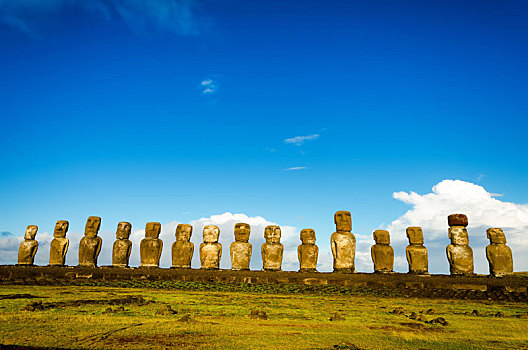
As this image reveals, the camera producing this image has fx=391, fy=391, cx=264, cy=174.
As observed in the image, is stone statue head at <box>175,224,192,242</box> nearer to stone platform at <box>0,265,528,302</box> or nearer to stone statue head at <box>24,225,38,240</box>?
stone platform at <box>0,265,528,302</box>

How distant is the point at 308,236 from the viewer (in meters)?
15.9

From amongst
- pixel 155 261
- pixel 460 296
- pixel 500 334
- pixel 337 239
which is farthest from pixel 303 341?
pixel 155 261

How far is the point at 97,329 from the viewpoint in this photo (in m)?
3.34

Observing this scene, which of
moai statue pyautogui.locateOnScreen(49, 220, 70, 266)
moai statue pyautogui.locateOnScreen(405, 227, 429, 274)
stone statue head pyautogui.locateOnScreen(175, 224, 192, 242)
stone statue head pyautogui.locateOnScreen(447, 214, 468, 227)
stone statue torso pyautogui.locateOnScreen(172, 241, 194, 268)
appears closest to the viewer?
moai statue pyautogui.locateOnScreen(405, 227, 429, 274)

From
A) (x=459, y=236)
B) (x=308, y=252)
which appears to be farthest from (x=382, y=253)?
(x=459, y=236)

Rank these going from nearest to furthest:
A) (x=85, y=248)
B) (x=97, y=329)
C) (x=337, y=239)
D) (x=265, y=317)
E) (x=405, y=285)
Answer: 1. (x=97, y=329)
2. (x=265, y=317)
3. (x=405, y=285)
4. (x=337, y=239)
5. (x=85, y=248)

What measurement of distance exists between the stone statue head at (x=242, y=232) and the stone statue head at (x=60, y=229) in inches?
308

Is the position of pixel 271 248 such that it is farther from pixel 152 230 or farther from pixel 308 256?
pixel 152 230

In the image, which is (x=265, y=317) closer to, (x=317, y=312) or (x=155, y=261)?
(x=317, y=312)

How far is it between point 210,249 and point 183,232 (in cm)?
156

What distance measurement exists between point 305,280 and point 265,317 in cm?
685

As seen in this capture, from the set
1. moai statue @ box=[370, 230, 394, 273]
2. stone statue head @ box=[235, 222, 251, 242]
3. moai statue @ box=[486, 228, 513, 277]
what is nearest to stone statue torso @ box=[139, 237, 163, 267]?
stone statue head @ box=[235, 222, 251, 242]

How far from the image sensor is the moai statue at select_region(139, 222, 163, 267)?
17141 mm

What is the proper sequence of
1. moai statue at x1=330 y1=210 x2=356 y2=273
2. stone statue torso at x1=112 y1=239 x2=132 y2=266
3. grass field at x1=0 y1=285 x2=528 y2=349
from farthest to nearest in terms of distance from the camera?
stone statue torso at x1=112 y1=239 x2=132 y2=266 → moai statue at x1=330 y1=210 x2=356 y2=273 → grass field at x1=0 y1=285 x2=528 y2=349
